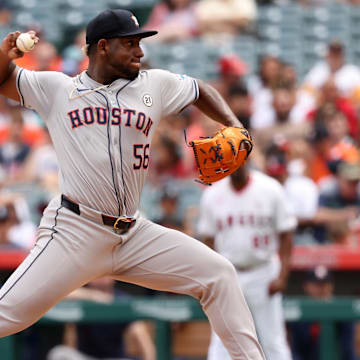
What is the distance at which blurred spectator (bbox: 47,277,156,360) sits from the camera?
21.4 ft

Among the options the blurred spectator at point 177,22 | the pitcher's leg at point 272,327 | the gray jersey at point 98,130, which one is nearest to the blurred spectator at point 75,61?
the blurred spectator at point 177,22

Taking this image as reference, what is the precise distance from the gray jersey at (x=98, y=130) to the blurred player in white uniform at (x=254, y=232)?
2.21 meters

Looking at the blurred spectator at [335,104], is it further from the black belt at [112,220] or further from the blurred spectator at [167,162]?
the black belt at [112,220]

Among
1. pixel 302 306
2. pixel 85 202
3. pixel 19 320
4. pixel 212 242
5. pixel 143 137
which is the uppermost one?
pixel 143 137

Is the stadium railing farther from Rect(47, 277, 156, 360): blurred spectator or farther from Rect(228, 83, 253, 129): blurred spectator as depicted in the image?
Rect(228, 83, 253, 129): blurred spectator

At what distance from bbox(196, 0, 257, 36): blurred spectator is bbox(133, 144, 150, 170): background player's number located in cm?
728

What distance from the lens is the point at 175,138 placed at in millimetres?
8883

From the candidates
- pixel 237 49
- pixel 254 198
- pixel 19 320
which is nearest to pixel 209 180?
pixel 19 320

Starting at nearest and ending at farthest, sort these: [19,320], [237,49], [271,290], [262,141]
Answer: [19,320]
[271,290]
[262,141]
[237,49]

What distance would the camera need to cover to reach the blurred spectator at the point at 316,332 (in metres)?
6.50

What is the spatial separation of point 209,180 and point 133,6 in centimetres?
874

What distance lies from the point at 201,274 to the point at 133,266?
318 millimetres

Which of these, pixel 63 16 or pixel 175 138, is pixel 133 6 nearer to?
pixel 63 16

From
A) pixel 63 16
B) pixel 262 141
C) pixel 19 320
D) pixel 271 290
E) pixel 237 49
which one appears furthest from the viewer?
pixel 63 16
